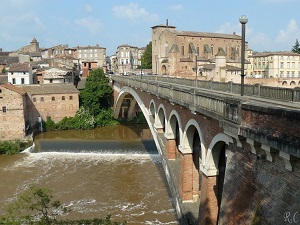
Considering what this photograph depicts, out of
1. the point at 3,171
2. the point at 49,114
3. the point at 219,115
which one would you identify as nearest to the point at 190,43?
the point at 49,114

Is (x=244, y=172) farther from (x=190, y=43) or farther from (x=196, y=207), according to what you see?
(x=190, y=43)

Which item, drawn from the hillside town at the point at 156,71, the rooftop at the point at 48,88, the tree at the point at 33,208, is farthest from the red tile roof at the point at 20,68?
the tree at the point at 33,208

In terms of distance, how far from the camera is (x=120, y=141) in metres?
38.9

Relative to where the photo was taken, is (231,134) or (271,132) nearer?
(271,132)

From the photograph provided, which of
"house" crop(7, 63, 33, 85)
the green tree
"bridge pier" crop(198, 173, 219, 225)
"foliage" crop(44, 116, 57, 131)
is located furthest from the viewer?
"house" crop(7, 63, 33, 85)

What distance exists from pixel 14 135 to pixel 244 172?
3503cm

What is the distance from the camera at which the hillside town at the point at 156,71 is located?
3903 centimetres

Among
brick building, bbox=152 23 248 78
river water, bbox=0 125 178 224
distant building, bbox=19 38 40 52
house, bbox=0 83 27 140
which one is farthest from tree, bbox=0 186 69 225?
distant building, bbox=19 38 40 52

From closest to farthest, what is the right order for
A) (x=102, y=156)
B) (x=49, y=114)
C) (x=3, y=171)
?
(x=3, y=171), (x=102, y=156), (x=49, y=114)

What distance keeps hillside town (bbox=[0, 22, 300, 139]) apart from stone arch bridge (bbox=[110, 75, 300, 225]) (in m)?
14.8

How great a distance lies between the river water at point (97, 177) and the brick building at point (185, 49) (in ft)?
88.9

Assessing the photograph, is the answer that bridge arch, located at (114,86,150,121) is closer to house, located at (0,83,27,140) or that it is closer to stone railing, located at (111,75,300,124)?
stone railing, located at (111,75,300,124)

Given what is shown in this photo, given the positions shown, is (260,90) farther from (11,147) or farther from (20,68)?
(20,68)

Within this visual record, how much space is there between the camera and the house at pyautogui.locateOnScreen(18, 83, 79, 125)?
1791 inches
